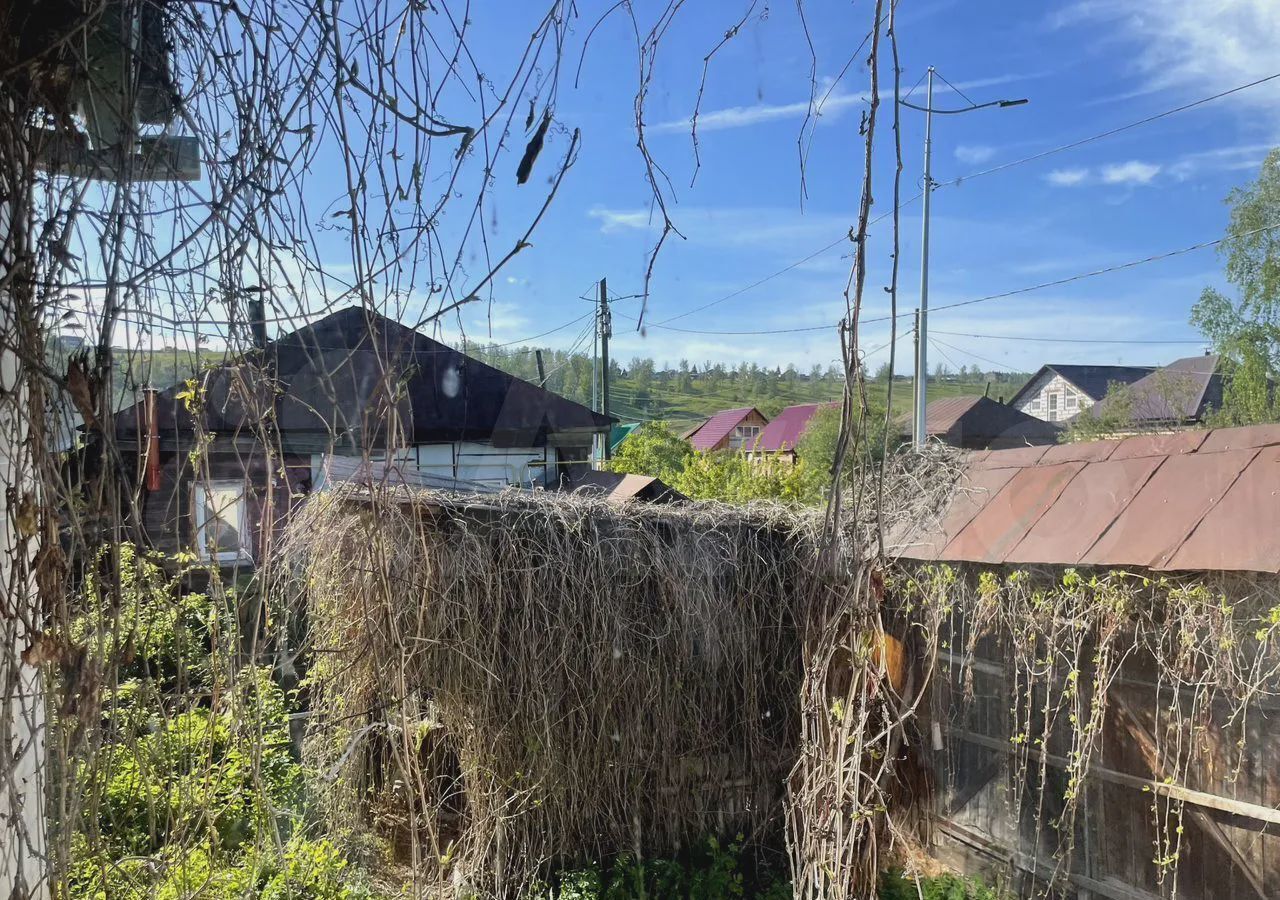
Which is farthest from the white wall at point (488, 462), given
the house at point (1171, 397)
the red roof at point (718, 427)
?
the house at point (1171, 397)

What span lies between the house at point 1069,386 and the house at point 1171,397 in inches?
14.3

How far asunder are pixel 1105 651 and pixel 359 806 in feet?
12.5

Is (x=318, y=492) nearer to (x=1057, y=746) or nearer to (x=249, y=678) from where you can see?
(x=249, y=678)

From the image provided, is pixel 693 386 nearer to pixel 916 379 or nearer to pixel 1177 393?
pixel 916 379

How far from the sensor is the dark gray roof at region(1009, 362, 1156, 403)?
18.7m

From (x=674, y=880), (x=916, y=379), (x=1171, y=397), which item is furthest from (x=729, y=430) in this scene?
(x=674, y=880)

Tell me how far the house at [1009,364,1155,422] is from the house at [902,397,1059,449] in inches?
147

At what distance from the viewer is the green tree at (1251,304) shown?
1568 cm

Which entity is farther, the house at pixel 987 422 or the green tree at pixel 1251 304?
the green tree at pixel 1251 304

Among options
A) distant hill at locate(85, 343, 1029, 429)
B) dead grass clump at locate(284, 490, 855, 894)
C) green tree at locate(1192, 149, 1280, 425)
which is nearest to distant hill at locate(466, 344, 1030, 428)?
distant hill at locate(85, 343, 1029, 429)

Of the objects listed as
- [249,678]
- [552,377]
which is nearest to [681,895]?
[249,678]

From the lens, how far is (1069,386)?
64.3 ft

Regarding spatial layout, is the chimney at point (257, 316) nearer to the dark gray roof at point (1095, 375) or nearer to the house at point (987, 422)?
the house at point (987, 422)

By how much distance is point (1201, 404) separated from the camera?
16703 millimetres
